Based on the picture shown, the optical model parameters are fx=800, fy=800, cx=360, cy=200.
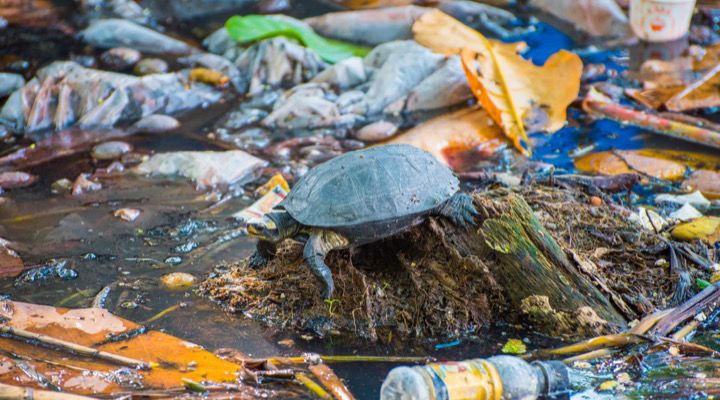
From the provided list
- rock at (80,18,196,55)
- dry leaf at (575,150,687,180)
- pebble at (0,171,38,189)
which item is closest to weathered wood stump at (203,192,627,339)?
dry leaf at (575,150,687,180)

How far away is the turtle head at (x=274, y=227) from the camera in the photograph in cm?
440

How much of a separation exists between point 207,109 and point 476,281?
483 centimetres

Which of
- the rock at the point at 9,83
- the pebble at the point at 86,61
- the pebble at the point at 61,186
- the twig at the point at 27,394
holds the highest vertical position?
the twig at the point at 27,394

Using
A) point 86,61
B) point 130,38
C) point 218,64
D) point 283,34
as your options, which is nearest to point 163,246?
point 218,64

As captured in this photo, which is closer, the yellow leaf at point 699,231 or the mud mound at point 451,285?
the mud mound at point 451,285

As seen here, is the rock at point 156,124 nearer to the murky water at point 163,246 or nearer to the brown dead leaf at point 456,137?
the murky water at point 163,246

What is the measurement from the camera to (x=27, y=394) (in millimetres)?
3471

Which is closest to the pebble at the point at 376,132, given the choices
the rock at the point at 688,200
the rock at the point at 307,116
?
the rock at the point at 307,116

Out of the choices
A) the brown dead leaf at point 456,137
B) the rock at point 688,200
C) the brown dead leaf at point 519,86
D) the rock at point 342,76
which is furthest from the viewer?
the rock at point 342,76

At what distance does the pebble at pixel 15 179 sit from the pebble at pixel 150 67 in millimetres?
2597

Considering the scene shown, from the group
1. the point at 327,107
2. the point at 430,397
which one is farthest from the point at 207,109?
the point at 430,397

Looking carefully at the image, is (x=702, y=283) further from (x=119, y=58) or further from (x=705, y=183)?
(x=119, y=58)

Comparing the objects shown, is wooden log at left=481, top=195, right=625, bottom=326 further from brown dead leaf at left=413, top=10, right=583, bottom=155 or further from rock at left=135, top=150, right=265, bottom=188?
brown dead leaf at left=413, top=10, right=583, bottom=155

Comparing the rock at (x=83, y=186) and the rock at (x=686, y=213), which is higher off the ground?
the rock at (x=686, y=213)
